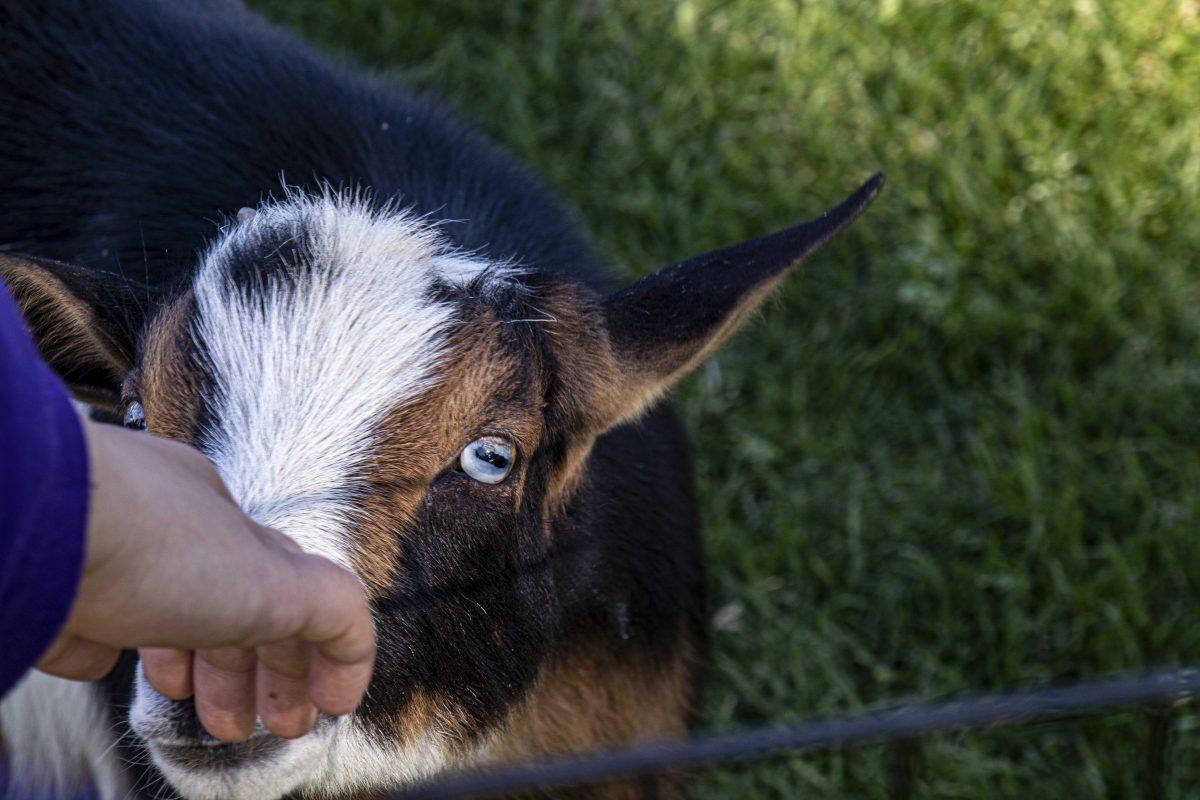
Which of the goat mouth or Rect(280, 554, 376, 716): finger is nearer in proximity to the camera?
Rect(280, 554, 376, 716): finger

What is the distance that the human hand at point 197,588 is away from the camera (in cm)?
152

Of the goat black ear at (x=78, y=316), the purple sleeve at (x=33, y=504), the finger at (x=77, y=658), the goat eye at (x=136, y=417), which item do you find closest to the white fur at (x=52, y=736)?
the goat black ear at (x=78, y=316)

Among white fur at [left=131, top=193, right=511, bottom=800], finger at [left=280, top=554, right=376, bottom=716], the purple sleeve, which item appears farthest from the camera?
white fur at [left=131, top=193, right=511, bottom=800]

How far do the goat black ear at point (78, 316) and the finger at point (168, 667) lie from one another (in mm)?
1005

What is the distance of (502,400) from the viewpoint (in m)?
2.63

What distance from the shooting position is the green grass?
173 inches

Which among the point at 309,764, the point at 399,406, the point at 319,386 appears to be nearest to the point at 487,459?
the point at 399,406

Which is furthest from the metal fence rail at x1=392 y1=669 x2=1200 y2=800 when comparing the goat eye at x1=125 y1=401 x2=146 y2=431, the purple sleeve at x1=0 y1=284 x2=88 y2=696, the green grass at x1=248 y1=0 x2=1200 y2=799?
the green grass at x1=248 y1=0 x2=1200 y2=799

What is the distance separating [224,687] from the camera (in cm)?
195

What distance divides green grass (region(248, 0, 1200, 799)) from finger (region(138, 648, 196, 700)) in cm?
252

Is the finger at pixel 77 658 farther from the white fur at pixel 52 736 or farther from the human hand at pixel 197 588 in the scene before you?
the white fur at pixel 52 736

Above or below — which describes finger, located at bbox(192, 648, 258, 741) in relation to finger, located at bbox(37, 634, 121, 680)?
below

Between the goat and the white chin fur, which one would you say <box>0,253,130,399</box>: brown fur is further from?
the white chin fur

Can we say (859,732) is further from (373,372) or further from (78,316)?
(78,316)
